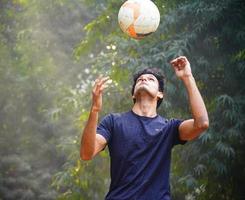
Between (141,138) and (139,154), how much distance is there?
0.12 metres

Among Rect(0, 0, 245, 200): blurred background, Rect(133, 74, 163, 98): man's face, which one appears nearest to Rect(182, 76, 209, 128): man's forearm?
Rect(133, 74, 163, 98): man's face

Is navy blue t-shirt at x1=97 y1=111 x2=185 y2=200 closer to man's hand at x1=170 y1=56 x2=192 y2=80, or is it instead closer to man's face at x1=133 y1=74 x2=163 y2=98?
man's face at x1=133 y1=74 x2=163 y2=98

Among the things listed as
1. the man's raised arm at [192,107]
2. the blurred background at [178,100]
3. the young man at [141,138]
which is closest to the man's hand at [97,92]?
the young man at [141,138]

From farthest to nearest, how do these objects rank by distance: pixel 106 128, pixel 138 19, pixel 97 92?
→ pixel 138 19
pixel 106 128
pixel 97 92

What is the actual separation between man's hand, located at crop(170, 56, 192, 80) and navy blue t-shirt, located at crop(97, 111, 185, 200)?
14.4 inches

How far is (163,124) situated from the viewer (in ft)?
12.2

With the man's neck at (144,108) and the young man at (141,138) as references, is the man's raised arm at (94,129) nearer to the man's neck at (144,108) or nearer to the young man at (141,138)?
the young man at (141,138)

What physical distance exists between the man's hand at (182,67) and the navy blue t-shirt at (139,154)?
37 centimetres

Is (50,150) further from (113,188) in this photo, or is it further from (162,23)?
(113,188)

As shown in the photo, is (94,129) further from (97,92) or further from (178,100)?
(178,100)

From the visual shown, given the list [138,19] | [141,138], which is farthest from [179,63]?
[138,19]

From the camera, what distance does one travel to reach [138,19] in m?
5.10

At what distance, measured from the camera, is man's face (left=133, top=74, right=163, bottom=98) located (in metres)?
3.79

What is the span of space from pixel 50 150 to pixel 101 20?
7.65m
